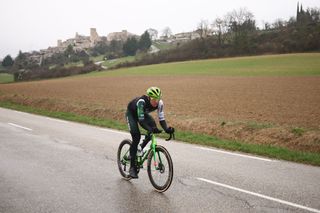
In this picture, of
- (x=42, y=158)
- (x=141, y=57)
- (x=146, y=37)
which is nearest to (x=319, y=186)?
(x=42, y=158)

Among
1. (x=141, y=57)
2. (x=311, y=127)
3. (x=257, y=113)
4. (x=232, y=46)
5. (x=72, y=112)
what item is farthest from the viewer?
(x=141, y=57)

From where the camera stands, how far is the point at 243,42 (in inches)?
3472

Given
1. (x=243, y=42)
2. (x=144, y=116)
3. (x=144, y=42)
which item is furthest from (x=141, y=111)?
(x=144, y=42)

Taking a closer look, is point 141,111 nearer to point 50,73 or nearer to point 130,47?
point 50,73

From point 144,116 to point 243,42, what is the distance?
85293 mm

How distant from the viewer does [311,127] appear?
13844mm

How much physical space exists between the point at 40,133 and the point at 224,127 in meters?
7.59

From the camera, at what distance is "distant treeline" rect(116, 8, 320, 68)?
7962 centimetres

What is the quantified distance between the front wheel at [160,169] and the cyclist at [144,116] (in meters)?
0.41

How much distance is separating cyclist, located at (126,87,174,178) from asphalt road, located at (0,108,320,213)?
76 centimetres

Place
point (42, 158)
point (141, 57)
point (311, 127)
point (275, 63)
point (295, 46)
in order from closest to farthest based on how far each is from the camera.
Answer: point (42, 158) < point (311, 127) < point (275, 63) < point (295, 46) < point (141, 57)

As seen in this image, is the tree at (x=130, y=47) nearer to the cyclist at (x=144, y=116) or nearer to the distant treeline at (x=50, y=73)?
the distant treeline at (x=50, y=73)

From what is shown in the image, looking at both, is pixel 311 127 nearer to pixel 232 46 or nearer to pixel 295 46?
pixel 295 46

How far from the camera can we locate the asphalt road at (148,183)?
19.9ft
